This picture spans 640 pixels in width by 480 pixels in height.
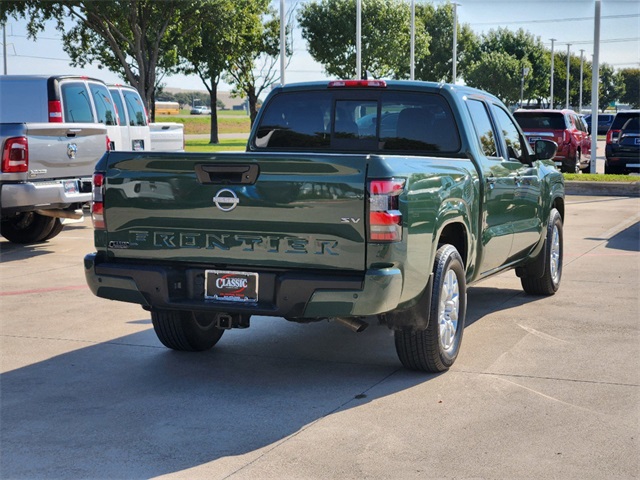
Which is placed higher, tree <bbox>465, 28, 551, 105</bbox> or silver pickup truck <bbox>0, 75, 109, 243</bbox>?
tree <bbox>465, 28, 551, 105</bbox>

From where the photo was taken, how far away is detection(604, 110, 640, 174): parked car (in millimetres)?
24922

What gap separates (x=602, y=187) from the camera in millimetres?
21750

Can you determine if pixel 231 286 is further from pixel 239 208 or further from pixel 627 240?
pixel 627 240

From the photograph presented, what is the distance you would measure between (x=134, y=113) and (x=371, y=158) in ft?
45.0

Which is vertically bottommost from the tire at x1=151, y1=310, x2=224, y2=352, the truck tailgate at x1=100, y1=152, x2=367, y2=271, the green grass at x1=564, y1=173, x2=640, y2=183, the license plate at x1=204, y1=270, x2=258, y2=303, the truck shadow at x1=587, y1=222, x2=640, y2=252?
the truck shadow at x1=587, y1=222, x2=640, y2=252

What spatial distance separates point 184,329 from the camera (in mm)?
6844

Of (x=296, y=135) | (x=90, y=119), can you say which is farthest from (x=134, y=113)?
(x=296, y=135)

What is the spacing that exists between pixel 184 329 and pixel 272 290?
136 cm

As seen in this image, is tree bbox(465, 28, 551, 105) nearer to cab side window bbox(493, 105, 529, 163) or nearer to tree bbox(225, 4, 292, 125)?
tree bbox(225, 4, 292, 125)

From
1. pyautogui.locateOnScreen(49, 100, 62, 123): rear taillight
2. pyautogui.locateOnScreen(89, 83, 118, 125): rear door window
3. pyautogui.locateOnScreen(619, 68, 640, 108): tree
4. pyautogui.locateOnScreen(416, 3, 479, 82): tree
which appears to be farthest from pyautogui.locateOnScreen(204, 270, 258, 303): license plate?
pyautogui.locateOnScreen(619, 68, 640, 108): tree

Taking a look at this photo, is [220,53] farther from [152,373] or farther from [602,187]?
[152,373]

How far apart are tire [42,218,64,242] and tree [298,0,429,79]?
52.6m

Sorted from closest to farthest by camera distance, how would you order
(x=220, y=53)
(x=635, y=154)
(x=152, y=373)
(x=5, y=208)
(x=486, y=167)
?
(x=152, y=373) → (x=486, y=167) → (x=5, y=208) → (x=635, y=154) → (x=220, y=53)

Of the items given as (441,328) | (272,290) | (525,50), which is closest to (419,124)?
(441,328)
